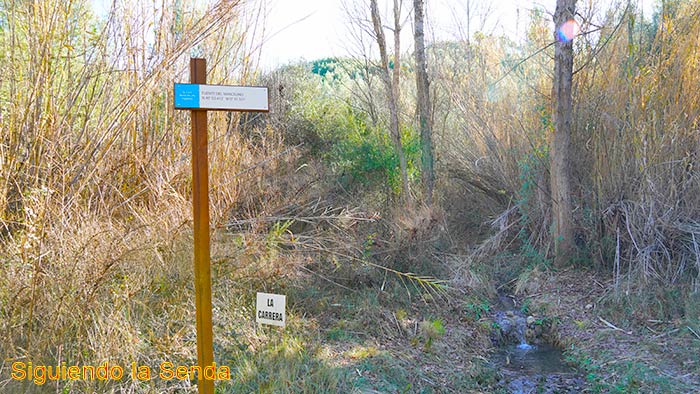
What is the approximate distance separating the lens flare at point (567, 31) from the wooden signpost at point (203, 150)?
16.1 ft

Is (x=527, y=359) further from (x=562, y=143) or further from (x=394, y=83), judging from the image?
(x=394, y=83)

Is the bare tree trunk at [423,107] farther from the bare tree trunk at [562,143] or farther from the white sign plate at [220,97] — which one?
the white sign plate at [220,97]

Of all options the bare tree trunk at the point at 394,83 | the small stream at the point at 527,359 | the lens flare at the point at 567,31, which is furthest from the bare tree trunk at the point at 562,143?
the bare tree trunk at the point at 394,83

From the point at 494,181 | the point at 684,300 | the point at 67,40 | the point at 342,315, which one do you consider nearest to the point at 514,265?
the point at 494,181

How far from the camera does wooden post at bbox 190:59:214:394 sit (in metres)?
3.05

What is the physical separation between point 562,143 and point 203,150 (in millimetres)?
5067

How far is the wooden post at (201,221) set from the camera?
305 cm

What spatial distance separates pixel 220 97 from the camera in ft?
9.93

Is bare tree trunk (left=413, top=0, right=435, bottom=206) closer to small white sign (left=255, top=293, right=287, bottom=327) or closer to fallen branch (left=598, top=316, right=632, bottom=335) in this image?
fallen branch (left=598, top=316, right=632, bottom=335)

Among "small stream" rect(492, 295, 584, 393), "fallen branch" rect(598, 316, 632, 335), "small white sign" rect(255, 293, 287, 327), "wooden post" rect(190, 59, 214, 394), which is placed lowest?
"small stream" rect(492, 295, 584, 393)

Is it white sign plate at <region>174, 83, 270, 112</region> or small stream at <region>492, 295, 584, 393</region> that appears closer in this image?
white sign plate at <region>174, 83, 270, 112</region>

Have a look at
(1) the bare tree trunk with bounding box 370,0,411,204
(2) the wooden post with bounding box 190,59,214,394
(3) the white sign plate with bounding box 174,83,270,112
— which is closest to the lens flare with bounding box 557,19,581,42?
(1) the bare tree trunk with bounding box 370,0,411,204

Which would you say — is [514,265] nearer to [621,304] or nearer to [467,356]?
[621,304]

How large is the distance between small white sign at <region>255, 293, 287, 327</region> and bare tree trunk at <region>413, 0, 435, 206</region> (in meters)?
4.25
